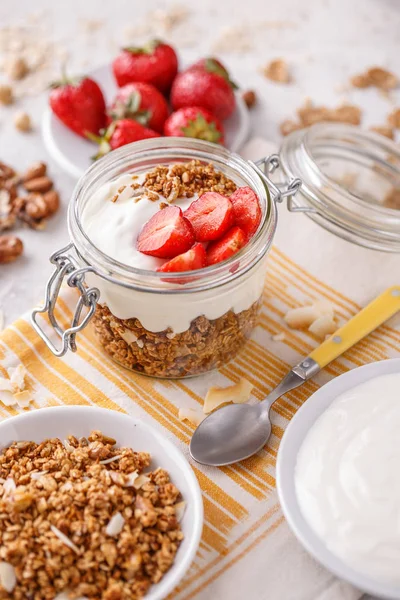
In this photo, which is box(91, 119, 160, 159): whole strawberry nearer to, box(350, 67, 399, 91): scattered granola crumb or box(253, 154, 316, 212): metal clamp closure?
box(253, 154, 316, 212): metal clamp closure

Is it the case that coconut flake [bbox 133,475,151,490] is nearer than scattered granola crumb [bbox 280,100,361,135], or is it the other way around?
coconut flake [bbox 133,475,151,490]

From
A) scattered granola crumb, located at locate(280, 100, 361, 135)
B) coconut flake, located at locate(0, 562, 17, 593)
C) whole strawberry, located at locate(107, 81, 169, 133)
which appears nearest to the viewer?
coconut flake, located at locate(0, 562, 17, 593)

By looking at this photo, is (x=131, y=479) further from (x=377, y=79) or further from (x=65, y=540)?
(x=377, y=79)

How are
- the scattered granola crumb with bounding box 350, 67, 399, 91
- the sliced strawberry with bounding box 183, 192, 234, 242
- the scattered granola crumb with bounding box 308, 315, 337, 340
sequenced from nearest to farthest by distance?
the sliced strawberry with bounding box 183, 192, 234, 242, the scattered granola crumb with bounding box 308, 315, 337, 340, the scattered granola crumb with bounding box 350, 67, 399, 91

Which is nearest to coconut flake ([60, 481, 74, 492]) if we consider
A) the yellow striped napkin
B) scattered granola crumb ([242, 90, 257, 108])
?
the yellow striped napkin

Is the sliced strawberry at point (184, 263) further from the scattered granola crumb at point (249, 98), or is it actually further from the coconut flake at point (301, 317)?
the scattered granola crumb at point (249, 98)

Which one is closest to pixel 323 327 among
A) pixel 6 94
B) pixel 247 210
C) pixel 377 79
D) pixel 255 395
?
pixel 255 395

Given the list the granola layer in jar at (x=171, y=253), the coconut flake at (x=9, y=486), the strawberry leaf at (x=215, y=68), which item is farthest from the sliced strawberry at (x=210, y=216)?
the strawberry leaf at (x=215, y=68)
